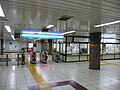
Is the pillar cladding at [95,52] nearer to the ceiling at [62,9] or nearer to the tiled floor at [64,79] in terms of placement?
the tiled floor at [64,79]

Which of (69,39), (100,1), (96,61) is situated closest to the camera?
(100,1)

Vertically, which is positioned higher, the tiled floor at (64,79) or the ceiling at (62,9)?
the ceiling at (62,9)

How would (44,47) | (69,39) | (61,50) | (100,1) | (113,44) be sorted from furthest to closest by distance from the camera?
(44,47) < (113,44) < (61,50) < (69,39) < (100,1)

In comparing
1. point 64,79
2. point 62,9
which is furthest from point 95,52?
point 62,9

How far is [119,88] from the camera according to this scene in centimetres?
532

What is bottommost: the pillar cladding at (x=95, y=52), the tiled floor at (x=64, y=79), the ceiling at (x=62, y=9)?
the tiled floor at (x=64, y=79)

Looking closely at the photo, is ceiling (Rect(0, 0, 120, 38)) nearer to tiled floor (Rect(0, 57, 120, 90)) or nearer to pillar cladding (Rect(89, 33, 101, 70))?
tiled floor (Rect(0, 57, 120, 90))

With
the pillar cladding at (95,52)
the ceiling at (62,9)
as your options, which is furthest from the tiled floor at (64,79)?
the ceiling at (62,9)

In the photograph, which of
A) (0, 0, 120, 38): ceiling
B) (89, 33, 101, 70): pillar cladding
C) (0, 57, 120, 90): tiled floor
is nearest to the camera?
(0, 0, 120, 38): ceiling

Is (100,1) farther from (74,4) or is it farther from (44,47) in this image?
(44,47)

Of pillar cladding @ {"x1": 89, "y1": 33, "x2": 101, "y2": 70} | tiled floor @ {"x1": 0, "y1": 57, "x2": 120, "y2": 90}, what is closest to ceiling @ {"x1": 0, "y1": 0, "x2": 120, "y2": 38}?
tiled floor @ {"x1": 0, "y1": 57, "x2": 120, "y2": 90}

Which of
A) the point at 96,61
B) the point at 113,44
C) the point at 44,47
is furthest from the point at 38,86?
the point at 44,47

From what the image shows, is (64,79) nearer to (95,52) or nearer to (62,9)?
(62,9)

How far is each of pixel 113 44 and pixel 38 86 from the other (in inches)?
521
